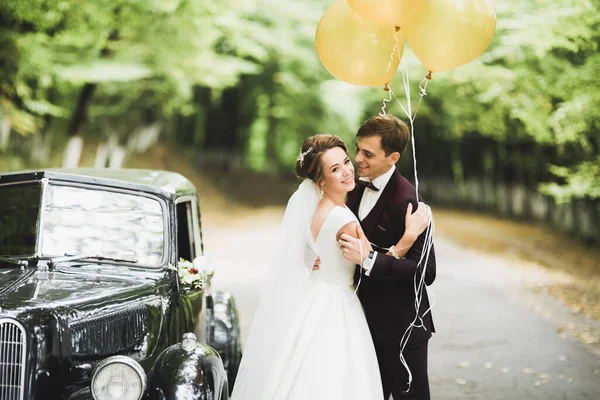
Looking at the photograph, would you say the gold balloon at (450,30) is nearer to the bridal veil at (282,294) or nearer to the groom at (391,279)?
the groom at (391,279)

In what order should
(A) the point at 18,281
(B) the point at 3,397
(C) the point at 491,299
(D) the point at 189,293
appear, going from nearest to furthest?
(B) the point at 3,397 < (A) the point at 18,281 < (D) the point at 189,293 < (C) the point at 491,299

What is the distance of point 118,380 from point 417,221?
5.92ft

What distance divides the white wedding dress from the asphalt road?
65 cm

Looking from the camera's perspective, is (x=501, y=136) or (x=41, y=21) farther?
(x=501, y=136)

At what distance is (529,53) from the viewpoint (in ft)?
45.3

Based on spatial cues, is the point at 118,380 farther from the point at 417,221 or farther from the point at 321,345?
the point at 417,221

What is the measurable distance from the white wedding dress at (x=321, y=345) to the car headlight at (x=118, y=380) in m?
0.69

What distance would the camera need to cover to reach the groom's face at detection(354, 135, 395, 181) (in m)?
3.88

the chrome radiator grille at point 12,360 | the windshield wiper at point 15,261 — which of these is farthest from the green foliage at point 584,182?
the chrome radiator grille at point 12,360

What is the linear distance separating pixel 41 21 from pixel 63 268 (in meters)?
9.30

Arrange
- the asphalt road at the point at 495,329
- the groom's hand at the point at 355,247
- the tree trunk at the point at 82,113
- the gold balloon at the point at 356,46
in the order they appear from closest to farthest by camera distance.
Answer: the groom's hand at the point at 355,247 → the gold balloon at the point at 356,46 → the asphalt road at the point at 495,329 → the tree trunk at the point at 82,113

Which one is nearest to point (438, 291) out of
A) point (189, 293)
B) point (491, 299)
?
point (491, 299)

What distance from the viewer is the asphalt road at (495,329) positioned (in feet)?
22.5

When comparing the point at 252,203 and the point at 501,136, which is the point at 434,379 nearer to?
the point at 501,136
